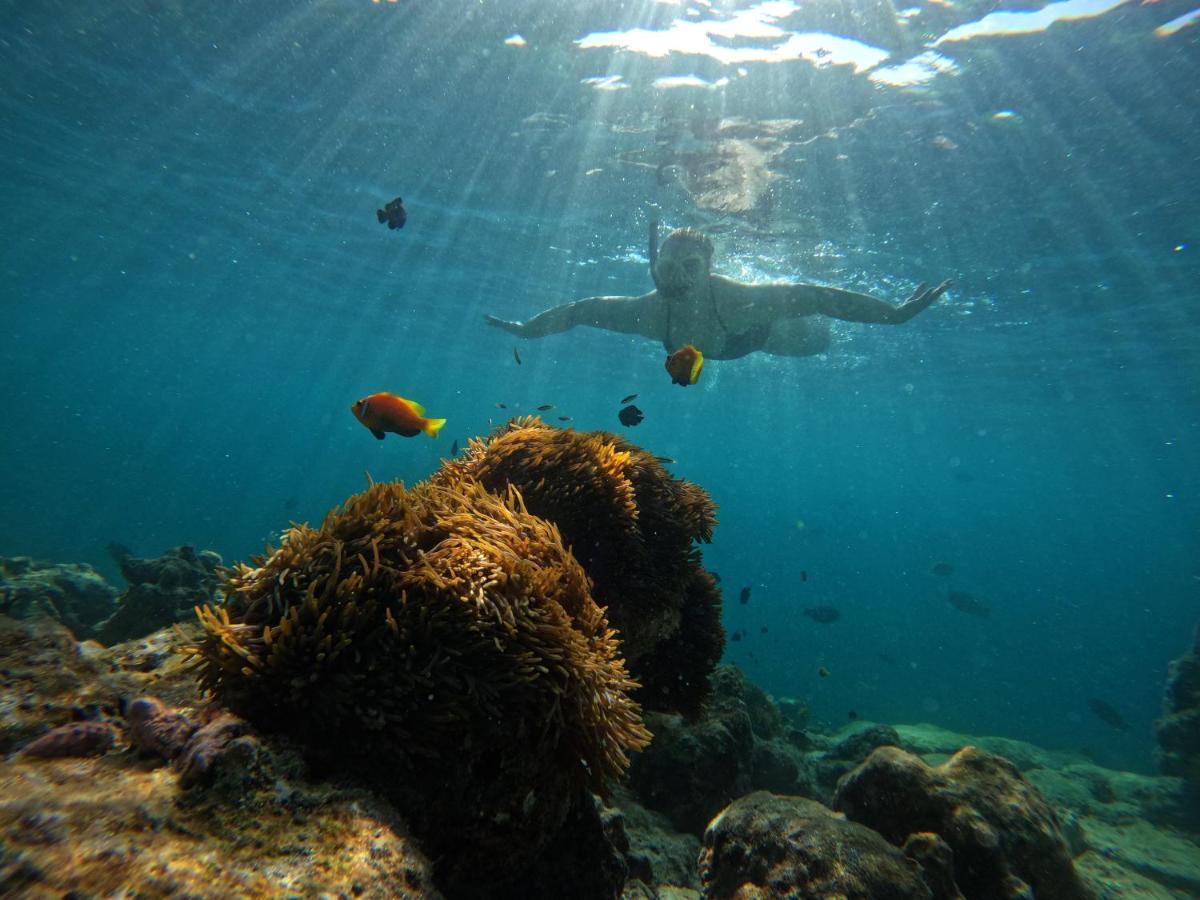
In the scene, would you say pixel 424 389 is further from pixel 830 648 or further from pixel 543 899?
pixel 543 899

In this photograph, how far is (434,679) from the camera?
2.19m

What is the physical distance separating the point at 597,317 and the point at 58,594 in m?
12.4

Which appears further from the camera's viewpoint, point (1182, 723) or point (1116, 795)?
point (1116, 795)

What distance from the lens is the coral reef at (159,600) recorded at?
8.02 metres

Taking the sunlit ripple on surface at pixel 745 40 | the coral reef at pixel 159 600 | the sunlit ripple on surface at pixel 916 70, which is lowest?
the coral reef at pixel 159 600

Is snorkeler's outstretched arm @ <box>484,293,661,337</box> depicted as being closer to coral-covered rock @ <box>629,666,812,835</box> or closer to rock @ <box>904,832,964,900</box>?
coral-covered rock @ <box>629,666,812,835</box>

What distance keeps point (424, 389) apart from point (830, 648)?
5376 cm

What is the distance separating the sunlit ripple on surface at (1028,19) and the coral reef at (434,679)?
13779 millimetres

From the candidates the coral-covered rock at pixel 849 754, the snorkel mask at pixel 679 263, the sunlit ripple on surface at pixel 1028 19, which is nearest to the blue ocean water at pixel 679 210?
the sunlit ripple on surface at pixel 1028 19

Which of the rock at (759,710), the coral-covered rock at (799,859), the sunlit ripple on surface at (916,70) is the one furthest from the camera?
the sunlit ripple on surface at (916,70)

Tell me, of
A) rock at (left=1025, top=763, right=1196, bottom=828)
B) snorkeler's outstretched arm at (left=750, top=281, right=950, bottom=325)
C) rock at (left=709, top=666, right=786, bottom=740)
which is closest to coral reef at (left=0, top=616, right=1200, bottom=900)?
rock at (left=709, top=666, right=786, bottom=740)

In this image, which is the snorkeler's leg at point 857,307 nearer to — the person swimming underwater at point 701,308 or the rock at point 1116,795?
the person swimming underwater at point 701,308

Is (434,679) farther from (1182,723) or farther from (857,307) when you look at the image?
(1182,723)

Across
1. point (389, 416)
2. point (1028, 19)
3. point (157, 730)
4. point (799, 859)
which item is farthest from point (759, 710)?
point (1028, 19)
